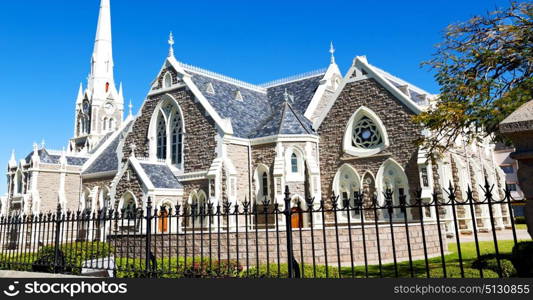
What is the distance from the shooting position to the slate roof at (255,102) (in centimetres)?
2712

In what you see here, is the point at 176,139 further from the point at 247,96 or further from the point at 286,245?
the point at 286,245

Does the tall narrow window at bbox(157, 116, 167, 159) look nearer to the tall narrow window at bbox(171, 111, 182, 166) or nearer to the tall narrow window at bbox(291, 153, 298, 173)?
the tall narrow window at bbox(171, 111, 182, 166)

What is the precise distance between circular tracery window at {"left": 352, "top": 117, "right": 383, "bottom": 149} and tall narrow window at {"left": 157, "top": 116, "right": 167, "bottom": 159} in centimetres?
1282

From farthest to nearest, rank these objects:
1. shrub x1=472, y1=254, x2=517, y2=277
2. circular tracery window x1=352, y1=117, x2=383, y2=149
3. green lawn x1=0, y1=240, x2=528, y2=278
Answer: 1. circular tracery window x1=352, y1=117, x2=383, y2=149
2. shrub x1=472, y1=254, x2=517, y2=277
3. green lawn x1=0, y1=240, x2=528, y2=278

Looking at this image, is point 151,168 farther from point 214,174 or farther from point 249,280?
point 249,280

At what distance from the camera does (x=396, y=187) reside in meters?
22.6

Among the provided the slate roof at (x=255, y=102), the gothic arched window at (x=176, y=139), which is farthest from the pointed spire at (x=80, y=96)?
the gothic arched window at (x=176, y=139)

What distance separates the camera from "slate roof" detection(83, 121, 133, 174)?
111ft

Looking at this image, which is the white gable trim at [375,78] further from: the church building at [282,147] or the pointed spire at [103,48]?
the pointed spire at [103,48]

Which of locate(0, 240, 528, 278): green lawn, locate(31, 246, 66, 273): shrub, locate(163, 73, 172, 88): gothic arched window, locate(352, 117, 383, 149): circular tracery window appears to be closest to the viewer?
locate(0, 240, 528, 278): green lawn

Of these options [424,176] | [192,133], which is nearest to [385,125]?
[424,176]

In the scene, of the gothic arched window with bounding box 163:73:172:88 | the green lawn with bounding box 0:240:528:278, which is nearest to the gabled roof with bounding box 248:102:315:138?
the gothic arched window with bounding box 163:73:172:88

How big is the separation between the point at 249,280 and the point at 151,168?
69.0ft

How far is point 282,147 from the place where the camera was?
81.3ft
